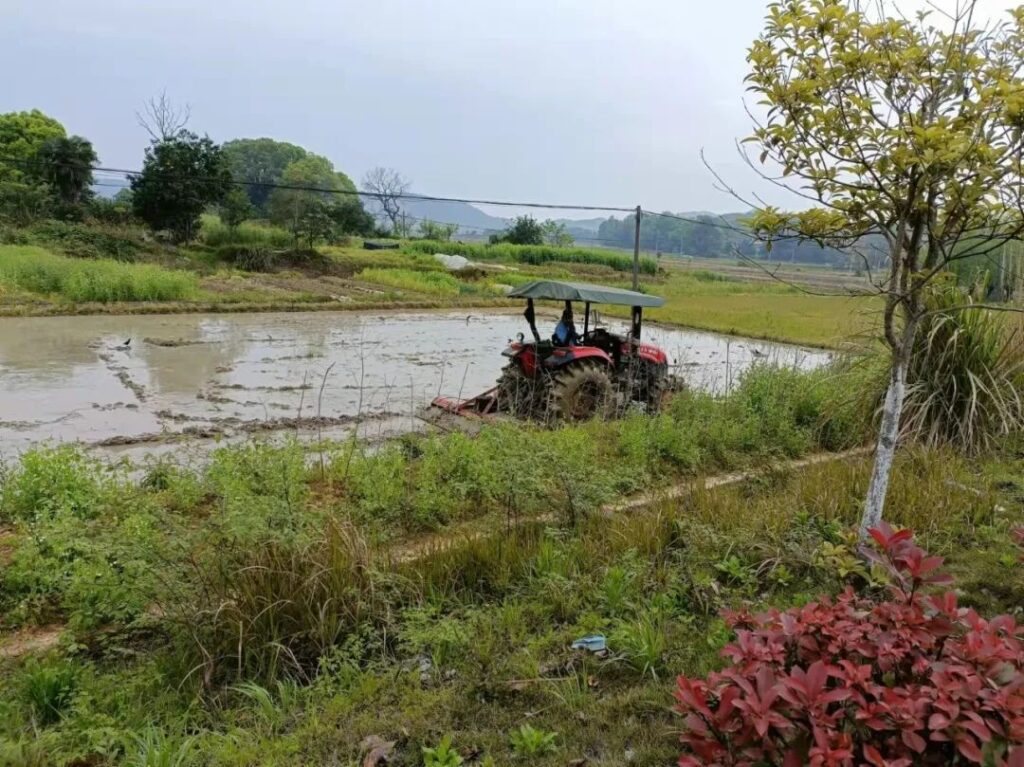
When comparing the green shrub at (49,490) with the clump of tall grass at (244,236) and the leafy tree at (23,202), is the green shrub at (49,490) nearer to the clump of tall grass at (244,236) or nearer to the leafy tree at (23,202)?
the clump of tall grass at (244,236)

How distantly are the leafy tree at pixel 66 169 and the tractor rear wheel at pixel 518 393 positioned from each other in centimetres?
2809

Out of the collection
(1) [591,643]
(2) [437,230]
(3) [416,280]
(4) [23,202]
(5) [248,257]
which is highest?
(2) [437,230]

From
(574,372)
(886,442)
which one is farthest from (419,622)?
(574,372)

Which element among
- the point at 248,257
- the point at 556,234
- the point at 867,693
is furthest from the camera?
the point at 556,234

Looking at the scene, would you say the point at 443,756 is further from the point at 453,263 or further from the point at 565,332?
the point at 453,263

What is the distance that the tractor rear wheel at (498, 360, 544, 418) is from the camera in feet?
23.2

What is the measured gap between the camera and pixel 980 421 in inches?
211

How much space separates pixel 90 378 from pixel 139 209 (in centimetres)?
2115

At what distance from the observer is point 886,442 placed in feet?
9.77

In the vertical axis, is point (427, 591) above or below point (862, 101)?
below

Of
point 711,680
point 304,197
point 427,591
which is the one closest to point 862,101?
point 711,680

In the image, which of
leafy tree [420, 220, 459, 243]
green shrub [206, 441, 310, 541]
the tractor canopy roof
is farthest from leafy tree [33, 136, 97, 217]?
green shrub [206, 441, 310, 541]

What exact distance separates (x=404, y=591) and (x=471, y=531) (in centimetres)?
70

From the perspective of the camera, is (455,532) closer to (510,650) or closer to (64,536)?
(510,650)
